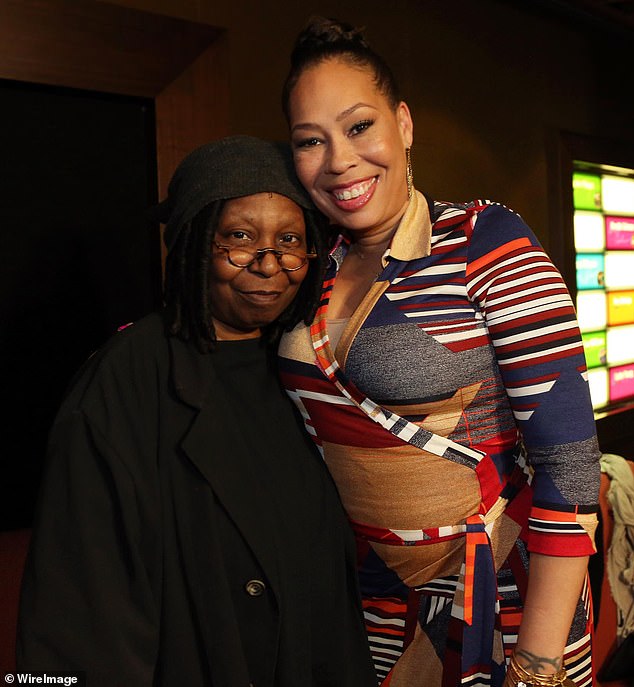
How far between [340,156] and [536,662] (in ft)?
2.74

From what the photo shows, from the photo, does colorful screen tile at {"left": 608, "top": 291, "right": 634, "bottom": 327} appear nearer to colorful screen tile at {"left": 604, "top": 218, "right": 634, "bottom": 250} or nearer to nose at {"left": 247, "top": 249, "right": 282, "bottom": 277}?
colorful screen tile at {"left": 604, "top": 218, "right": 634, "bottom": 250}

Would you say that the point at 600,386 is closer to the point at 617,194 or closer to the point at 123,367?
the point at 617,194

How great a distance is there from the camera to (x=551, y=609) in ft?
3.73

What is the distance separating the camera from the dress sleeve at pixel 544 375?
1.10 meters

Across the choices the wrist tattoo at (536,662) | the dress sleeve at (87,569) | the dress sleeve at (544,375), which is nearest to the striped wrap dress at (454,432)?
the dress sleeve at (544,375)

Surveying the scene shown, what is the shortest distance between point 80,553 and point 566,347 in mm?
751

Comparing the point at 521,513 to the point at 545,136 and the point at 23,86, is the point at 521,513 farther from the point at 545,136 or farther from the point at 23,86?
the point at 545,136

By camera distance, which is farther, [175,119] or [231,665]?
[175,119]

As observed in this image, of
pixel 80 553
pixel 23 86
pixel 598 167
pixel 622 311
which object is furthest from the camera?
pixel 622 311

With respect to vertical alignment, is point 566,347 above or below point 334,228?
below

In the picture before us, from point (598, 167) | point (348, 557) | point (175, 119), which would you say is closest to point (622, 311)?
point (598, 167)

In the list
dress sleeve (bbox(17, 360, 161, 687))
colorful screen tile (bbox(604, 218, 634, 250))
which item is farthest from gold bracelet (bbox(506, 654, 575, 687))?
colorful screen tile (bbox(604, 218, 634, 250))

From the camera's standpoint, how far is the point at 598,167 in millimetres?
3988

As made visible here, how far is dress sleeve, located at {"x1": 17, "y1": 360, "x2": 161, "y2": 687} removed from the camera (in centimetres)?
108
